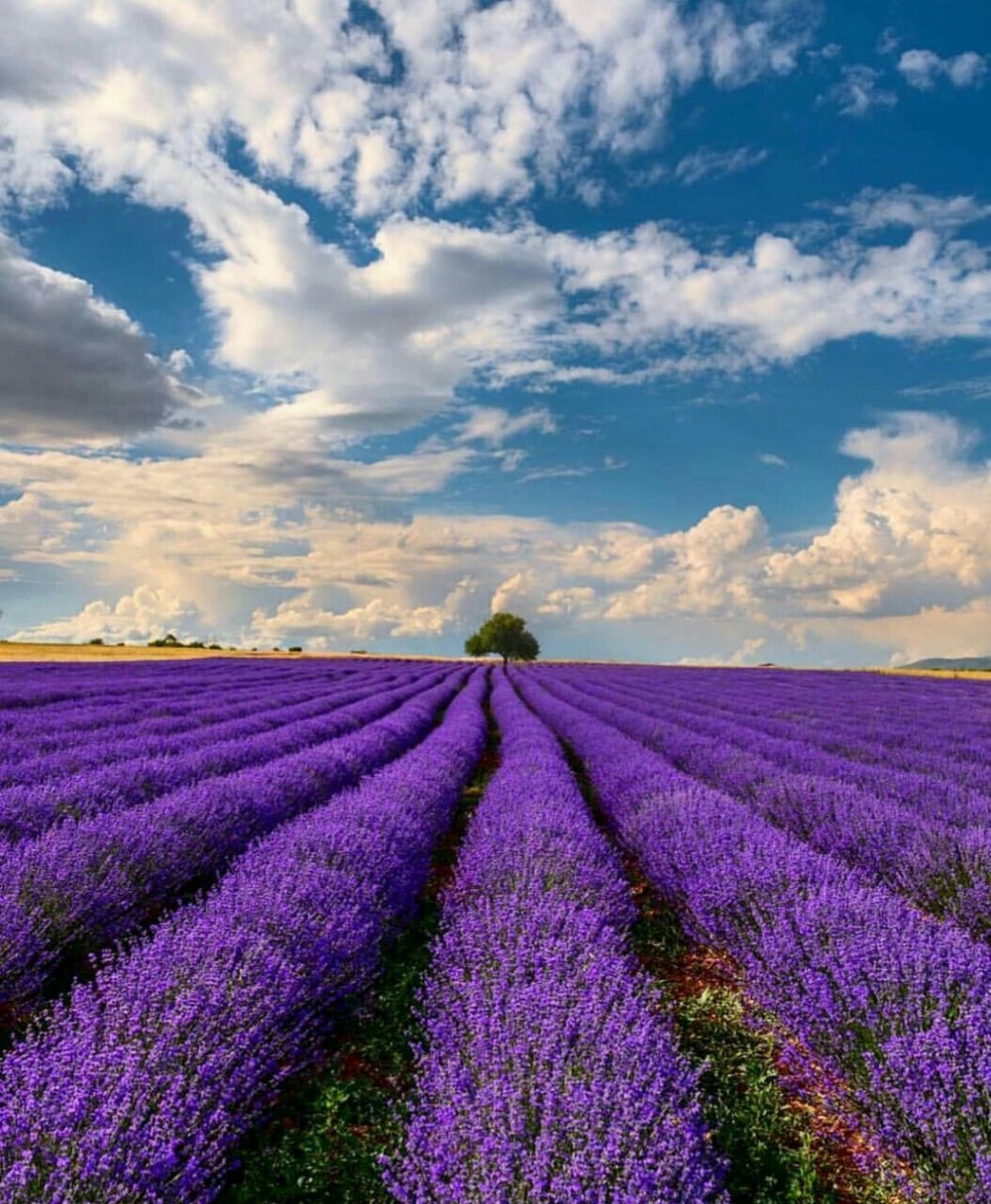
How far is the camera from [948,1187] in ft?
6.00

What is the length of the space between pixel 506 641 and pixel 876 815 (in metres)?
52.6

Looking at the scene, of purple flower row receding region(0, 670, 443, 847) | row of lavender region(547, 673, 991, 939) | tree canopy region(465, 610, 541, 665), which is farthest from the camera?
tree canopy region(465, 610, 541, 665)

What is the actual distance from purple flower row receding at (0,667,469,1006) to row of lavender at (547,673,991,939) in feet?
12.0

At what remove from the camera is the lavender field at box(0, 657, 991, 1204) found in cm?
171

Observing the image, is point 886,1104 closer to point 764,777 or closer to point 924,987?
point 924,987

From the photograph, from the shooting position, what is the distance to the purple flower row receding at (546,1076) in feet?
5.06

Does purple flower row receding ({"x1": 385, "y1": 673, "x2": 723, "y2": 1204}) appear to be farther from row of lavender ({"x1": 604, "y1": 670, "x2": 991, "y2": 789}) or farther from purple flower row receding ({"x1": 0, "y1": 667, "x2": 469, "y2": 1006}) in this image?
row of lavender ({"x1": 604, "y1": 670, "x2": 991, "y2": 789})

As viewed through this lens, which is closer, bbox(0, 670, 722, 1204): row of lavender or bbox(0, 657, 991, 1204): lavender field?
bbox(0, 670, 722, 1204): row of lavender

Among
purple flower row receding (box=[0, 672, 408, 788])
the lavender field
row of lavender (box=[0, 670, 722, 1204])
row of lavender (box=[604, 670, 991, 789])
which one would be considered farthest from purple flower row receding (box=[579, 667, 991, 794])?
purple flower row receding (box=[0, 672, 408, 788])

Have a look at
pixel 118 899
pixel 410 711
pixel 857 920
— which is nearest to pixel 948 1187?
pixel 857 920

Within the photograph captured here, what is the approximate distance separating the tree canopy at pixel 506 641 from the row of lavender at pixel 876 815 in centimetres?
4847

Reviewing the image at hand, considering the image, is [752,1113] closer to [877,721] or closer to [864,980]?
[864,980]

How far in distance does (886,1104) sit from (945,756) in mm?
7742

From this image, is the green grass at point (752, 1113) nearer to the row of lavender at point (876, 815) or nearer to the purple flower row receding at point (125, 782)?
the row of lavender at point (876, 815)
